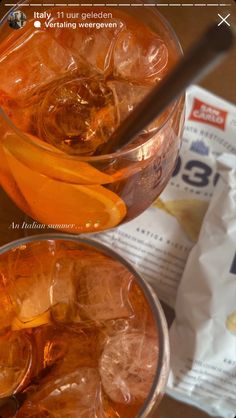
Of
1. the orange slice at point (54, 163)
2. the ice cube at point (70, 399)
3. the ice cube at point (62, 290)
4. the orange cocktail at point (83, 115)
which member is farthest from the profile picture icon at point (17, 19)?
the ice cube at point (70, 399)

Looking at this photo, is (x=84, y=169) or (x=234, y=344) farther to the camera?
(x=234, y=344)

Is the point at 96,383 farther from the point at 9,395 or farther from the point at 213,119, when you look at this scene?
the point at 213,119

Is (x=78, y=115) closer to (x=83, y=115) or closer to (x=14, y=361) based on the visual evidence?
(x=83, y=115)

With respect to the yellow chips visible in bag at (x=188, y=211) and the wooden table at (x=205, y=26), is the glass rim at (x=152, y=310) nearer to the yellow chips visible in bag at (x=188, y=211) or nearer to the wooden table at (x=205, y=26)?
the yellow chips visible in bag at (x=188, y=211)

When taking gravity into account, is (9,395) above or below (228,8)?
below

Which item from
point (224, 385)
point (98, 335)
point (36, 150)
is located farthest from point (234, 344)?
point (36, 150)

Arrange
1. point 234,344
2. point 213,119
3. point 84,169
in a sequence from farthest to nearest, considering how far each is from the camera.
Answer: point 213,119 < point 234,344 < point 84,169

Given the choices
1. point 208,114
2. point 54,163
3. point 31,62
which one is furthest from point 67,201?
point 208,114
